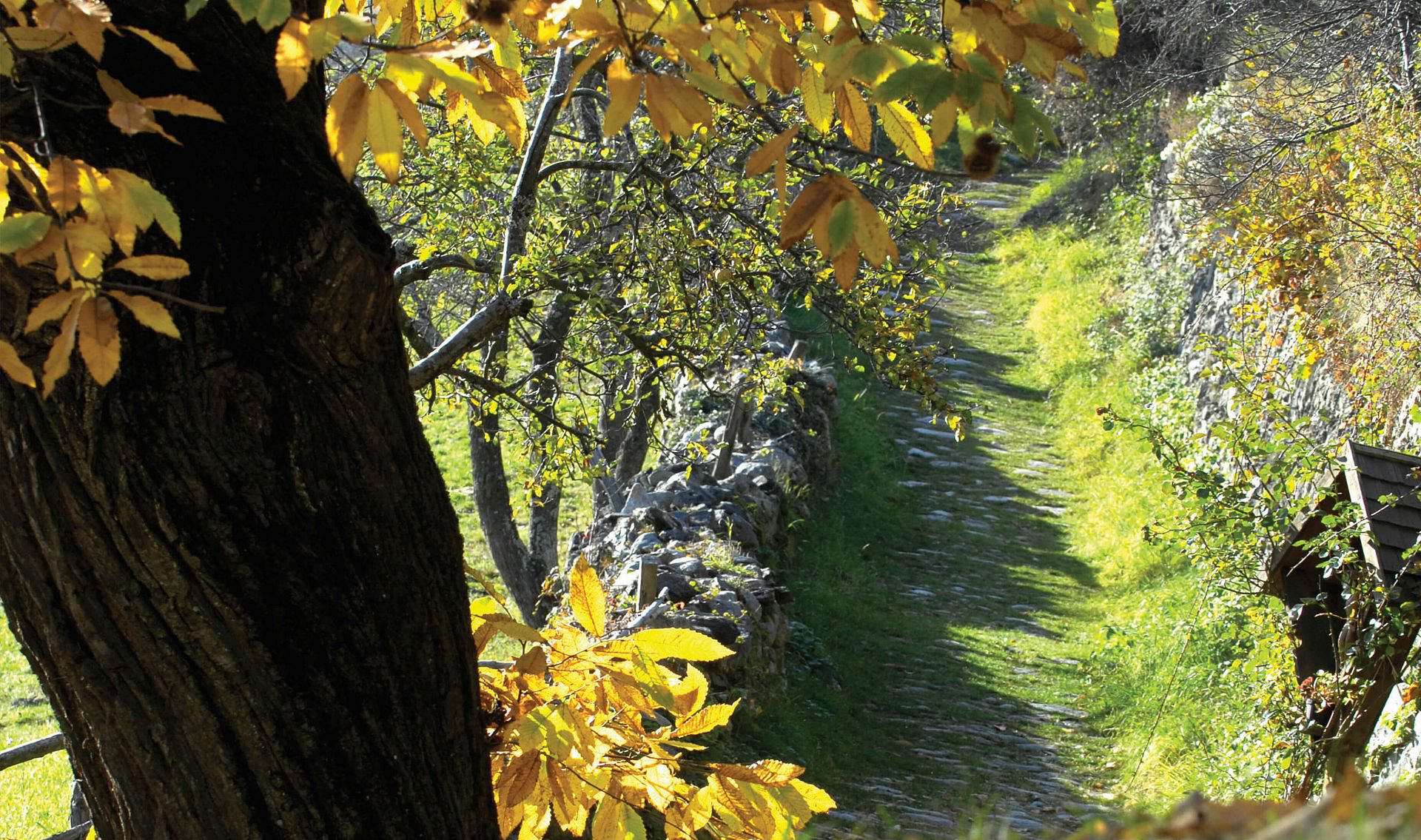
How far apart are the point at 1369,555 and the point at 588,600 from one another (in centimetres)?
473

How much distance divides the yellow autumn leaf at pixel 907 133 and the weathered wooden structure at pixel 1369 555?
4560 mm

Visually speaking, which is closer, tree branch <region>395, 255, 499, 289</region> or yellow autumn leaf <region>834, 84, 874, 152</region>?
yellow autumn leaf <region>834, 84, 874, 152</region>

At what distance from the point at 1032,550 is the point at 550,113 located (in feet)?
29.5

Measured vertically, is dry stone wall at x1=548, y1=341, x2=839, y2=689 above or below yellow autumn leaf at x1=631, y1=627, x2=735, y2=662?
below

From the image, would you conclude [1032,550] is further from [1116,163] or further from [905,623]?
[1116,163]

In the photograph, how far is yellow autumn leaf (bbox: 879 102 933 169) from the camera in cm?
195

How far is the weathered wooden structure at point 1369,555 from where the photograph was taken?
5699 millimetres

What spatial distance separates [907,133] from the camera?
1.97 meters

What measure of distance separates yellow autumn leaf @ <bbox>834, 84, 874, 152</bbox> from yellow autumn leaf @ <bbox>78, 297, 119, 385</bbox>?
1184mm

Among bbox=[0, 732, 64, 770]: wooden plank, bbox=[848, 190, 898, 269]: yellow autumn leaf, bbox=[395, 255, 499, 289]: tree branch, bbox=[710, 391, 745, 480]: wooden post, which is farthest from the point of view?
bbox=[710, 391, 745, 480]: wooden post

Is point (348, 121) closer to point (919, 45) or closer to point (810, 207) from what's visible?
point (810, 207)

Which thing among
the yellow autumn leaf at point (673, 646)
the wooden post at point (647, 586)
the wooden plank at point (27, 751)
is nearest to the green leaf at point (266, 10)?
the yellow autumn leaf at point (673, 646)

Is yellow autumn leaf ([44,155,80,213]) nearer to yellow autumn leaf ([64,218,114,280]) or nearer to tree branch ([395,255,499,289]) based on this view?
yellow autumn leaf ([64,218,114,280])

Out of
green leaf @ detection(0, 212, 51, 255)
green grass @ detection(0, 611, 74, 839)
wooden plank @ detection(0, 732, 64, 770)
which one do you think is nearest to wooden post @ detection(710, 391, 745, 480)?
green grass @ detection(0, 611, 74, 839)
